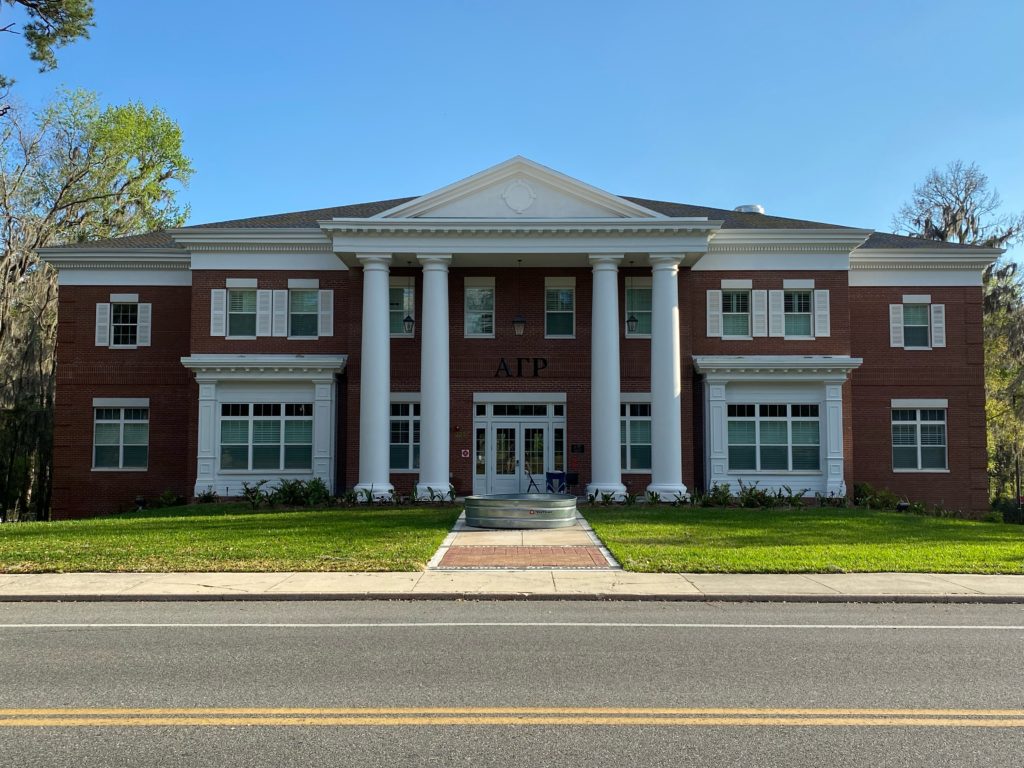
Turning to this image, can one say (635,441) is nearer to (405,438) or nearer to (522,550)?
(405,438)

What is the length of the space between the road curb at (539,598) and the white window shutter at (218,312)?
53.6 ft

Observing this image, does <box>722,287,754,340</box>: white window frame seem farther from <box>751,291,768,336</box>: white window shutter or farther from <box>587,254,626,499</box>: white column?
<box>587,254,626,499</box>: white column

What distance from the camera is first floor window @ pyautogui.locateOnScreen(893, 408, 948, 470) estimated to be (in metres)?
28.1

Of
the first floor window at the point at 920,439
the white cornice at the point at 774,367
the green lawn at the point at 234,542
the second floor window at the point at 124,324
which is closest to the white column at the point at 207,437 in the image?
the second floor window at the point at 124,324

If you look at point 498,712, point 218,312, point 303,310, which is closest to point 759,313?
point 303,310

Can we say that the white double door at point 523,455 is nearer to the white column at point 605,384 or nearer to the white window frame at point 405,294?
the white column at point 605,384

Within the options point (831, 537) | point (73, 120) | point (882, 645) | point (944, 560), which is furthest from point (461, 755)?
point (73, 120)

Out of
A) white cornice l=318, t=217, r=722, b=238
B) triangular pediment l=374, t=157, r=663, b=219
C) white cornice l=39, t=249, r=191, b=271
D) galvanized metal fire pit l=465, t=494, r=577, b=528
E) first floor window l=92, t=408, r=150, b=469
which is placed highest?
triangular pediment l=374, t=157, r=663, b=219

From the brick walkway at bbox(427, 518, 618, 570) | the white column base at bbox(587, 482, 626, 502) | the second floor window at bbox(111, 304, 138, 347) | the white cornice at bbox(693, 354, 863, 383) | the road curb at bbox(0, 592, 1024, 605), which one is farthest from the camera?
the second floor window at bbox(111, 304, 138, 347)

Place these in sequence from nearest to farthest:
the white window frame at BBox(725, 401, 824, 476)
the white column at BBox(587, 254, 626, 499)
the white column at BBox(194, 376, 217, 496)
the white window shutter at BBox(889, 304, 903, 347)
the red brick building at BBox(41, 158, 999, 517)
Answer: the white column at BBox(587, 254, 626, 499), the red brick building at BBox(41, 158, 999, 517), the white column at BBox(194, 376, 217, 496), the white window frame at BBox(725, 401, 824, 476), the white window shutter at BBox(889, 304, 903, 347)

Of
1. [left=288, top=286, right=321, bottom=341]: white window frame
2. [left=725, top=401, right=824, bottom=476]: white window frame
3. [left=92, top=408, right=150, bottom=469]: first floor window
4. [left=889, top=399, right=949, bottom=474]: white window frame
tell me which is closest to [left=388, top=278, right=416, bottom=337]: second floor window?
[left=288, top=286, right=321, bottom=341]: white window frame

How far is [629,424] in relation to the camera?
27.1 m

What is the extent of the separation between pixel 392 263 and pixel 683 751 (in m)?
22.5

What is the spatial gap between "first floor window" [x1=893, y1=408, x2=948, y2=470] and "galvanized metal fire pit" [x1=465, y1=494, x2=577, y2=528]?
1415cm
